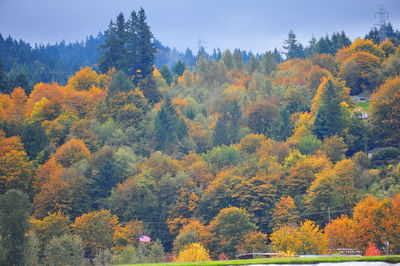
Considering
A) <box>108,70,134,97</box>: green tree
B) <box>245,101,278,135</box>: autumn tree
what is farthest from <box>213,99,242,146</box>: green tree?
<box>108,70,134,97</box>: green tree

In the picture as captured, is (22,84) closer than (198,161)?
No

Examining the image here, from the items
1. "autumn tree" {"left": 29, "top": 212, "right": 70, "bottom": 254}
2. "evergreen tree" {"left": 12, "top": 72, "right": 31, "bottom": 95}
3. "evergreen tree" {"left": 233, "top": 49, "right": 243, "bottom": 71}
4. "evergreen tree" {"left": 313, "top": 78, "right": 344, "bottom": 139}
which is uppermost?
"evergreen tree" {"left": 233, "top": 49, "right": 243, "bottom": 71}

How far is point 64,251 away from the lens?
75.9 m

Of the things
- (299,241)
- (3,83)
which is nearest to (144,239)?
(299,241)

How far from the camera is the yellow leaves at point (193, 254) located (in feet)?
240

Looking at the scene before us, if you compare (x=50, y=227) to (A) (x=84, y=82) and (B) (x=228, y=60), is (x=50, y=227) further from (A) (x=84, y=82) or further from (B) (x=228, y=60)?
(B) (x=228, y=60)

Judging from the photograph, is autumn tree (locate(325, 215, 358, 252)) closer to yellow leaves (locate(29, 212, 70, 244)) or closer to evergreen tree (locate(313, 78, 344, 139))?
yellow leaves (locate(29, 212, 70, 244))

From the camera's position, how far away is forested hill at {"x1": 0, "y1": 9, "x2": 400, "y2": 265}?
77.1m

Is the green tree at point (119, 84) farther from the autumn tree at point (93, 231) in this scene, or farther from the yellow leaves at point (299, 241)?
the yellow leaves at point (299, 241)

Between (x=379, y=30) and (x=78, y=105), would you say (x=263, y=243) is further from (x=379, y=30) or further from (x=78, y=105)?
(x=379, y=30)

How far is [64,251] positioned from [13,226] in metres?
7.08

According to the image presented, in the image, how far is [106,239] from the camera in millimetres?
84625

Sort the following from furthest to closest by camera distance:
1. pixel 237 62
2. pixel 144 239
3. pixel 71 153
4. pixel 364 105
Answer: pixel 237 62 < pixel 364 105 < pixel 71 153 < pixel 144 239

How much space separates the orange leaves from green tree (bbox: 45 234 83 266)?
25.5 m
